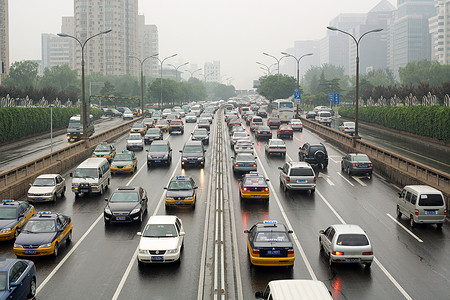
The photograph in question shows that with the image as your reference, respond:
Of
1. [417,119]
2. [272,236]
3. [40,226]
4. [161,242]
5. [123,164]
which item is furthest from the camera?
[417,119]

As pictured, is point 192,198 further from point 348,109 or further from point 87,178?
point 348,109

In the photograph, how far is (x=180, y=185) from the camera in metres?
27.7

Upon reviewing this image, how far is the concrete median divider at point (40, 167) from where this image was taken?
98.5 feet

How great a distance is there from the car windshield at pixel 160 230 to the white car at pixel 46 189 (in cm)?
1164

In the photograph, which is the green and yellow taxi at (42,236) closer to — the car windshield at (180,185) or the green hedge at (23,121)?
the car windshield at (180,185)

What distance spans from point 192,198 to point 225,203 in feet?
7.52

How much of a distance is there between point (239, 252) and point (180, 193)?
305 inches

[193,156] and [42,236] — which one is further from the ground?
[193,156]

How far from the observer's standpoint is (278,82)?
131125 mm

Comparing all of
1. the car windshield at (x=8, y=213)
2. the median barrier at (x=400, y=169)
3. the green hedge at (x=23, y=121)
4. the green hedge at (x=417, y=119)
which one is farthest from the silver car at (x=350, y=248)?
the green hedge at (x=23, y=121)

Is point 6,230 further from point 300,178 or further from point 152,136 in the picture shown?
point 152,136

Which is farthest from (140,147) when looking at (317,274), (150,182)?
(317,274)

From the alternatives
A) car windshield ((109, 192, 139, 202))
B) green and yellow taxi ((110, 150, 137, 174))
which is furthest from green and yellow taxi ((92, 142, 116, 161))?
car windshield ((109, 192, 139, 202))

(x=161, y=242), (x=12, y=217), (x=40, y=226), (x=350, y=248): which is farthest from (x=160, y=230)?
(x=12, y=217)
